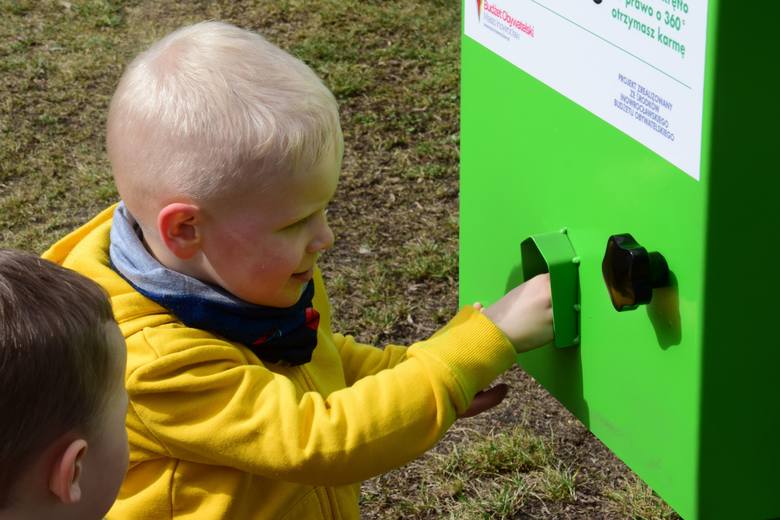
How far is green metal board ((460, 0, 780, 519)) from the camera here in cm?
136

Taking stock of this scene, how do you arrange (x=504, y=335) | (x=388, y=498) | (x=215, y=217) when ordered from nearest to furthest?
(x=215, y=217) < (x=504, y=335) < (x=388, y=498)

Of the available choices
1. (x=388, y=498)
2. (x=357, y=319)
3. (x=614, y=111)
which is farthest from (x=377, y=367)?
(x=357, y=319)

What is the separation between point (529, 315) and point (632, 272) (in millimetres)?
278

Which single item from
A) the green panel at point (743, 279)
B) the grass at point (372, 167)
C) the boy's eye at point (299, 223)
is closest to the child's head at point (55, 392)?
the boy's eye at point (299, 223)

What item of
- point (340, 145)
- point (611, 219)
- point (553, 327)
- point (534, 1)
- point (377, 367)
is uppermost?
point (534, 1)

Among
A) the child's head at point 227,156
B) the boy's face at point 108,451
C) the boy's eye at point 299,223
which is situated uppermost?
the child's head at point 227,156

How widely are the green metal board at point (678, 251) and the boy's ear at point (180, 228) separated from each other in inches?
21.3

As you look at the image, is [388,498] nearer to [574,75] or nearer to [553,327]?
[553,327]

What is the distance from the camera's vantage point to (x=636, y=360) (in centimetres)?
162

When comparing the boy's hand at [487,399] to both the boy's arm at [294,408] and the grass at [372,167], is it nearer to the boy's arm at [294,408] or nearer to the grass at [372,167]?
the boy's arm at [294,408]

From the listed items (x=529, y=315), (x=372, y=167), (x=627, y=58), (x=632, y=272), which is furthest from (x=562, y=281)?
(x=372, y=167)

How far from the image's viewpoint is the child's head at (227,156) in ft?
4.97

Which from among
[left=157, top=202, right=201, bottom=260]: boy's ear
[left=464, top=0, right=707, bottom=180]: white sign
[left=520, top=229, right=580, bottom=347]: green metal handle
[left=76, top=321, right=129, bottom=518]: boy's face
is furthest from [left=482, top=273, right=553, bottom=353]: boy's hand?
[left=76, top=321, right=129, bottom=518]: boy's face

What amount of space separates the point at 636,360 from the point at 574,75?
407 mm
